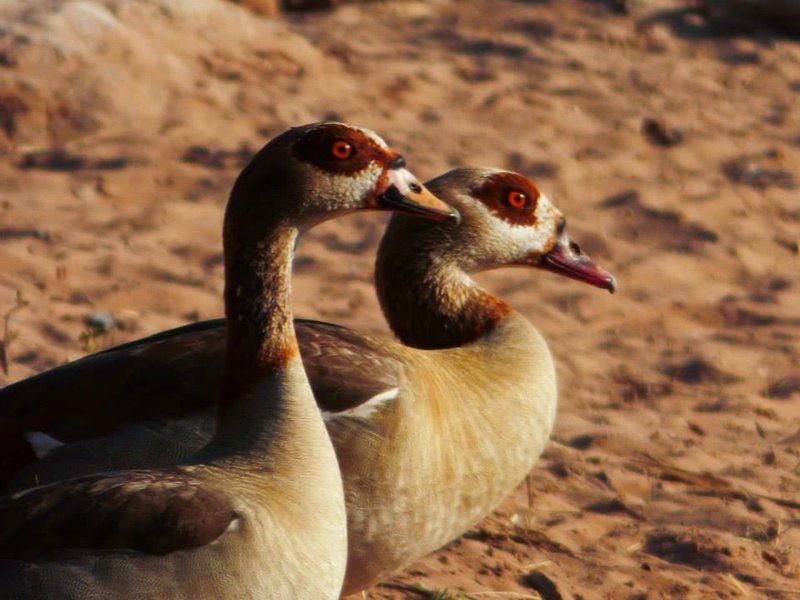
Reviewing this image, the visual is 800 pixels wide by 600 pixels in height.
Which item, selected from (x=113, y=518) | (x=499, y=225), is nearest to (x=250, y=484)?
(x=113, y=518)

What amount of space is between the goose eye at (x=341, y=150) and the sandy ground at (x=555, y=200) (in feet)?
4.91

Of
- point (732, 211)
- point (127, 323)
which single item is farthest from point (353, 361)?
point (732, 211)

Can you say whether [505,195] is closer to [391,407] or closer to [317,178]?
[391,407]

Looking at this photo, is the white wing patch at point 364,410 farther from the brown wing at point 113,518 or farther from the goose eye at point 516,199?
the goose eye at point 516,199

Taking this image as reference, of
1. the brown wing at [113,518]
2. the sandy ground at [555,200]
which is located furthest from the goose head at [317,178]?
the sandy ground at [555,200]

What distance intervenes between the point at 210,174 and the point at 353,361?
3705 millimetres

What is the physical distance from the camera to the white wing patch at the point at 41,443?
4070 millimetres

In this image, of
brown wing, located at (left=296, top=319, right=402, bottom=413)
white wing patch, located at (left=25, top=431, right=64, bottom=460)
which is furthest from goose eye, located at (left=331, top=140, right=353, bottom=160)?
white wing patch, located at (left=25, top=431, right=64, bottom=460)

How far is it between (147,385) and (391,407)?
2.19ft

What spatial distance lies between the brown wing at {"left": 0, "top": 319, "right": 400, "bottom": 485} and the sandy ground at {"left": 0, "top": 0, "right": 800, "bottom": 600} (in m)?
0.84

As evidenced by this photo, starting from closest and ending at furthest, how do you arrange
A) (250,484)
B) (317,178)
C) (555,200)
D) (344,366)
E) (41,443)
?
(250,484)
(317,178)
(41,443)
(344,366)
(555,200)

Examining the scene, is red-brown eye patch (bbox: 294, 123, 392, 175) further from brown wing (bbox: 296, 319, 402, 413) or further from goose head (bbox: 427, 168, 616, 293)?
goose head (bbox: 427, 168, 616, 293)

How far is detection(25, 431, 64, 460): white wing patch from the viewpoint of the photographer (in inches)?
160

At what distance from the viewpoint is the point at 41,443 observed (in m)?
4.08
